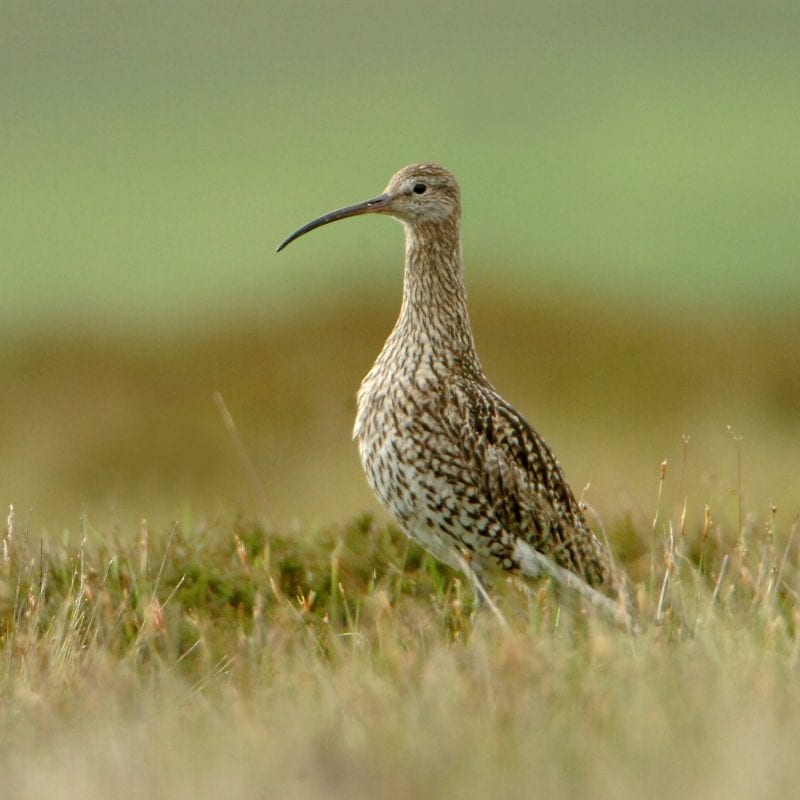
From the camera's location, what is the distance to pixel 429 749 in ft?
12.8

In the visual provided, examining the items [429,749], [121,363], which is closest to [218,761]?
[429,749]

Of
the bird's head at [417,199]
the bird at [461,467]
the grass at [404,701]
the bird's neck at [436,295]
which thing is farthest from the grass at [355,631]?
the bird's head at [417,199]

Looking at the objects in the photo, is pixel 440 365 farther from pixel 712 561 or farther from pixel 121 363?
pixel 121 363

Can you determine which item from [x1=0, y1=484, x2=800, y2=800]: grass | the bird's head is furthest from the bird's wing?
the bird's head

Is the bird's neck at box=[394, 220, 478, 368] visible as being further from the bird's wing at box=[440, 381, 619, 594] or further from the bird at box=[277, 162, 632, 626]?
the bird's wing at box=[440, 381, 619, 594]

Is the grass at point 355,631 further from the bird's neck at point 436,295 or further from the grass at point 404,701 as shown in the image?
the bird's neck at point 436,295

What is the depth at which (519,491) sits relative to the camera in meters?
7.41

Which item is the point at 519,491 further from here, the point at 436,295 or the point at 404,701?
the point at 404,701

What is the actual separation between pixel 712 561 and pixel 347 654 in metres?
2.55

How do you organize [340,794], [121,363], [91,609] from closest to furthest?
[340,794] < [91,609] < [121,363]

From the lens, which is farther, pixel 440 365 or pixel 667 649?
pixel 440 365

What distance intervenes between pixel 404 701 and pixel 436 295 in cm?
359

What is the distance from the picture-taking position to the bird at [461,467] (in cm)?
726

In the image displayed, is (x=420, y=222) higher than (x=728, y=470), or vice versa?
(x=420, y=222)
